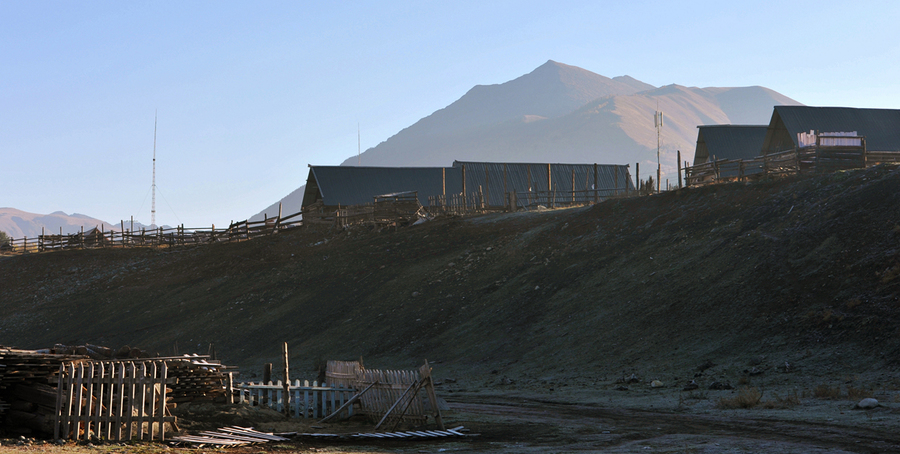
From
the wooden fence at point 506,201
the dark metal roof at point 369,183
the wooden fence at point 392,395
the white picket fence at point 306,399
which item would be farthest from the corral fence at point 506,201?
the wooden fence at point 392,395

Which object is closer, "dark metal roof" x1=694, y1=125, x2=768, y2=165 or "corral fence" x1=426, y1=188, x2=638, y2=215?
"corral fence" x1=426, y1=188, x2=638, y2=215

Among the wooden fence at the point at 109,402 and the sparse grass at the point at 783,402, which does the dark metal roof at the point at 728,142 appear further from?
the wooden fence at the point at 109,402

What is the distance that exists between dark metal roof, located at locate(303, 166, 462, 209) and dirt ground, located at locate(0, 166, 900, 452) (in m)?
8.88

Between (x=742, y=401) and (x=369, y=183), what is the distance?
157 feet

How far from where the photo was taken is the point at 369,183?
62594mm

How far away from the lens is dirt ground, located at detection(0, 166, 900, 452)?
16.1 meters

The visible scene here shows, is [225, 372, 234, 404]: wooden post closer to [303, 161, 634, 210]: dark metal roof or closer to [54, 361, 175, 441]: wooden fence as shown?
[54, 361, 175, 441]: wooden fence

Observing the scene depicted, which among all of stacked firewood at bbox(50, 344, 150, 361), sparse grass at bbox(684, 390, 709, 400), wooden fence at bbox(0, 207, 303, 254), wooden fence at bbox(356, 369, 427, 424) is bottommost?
sparse grass at bbox(684, 390, 709, 400)

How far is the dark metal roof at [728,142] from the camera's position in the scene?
56.3 m

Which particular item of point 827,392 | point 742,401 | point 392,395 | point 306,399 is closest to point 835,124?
point 827,392

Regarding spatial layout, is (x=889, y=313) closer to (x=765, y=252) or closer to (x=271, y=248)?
(x=765, y=252)

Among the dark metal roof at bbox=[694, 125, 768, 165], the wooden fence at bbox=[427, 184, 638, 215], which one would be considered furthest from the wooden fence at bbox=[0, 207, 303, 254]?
the dark metal roof at bbox=[694, 125, 768, 165]

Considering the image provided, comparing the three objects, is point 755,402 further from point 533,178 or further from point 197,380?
point 533,178

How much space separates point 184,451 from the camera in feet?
40.5
